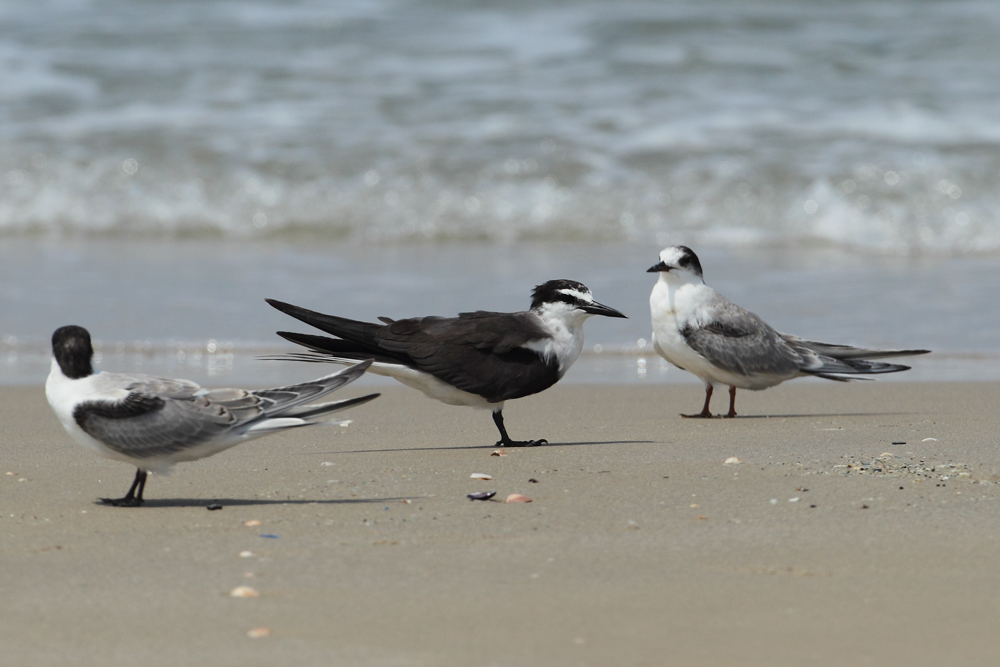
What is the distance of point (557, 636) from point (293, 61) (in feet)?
45.2

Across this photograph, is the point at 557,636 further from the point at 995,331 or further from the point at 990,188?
the point at 990,188

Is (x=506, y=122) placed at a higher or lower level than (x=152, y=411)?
higher

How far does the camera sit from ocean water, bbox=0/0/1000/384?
25.9ft

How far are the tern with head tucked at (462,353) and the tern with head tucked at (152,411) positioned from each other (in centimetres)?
92

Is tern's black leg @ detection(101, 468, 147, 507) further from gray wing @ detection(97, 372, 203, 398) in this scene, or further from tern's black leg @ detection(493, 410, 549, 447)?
tern's black leg @ detection(493, 410, 549, 447)

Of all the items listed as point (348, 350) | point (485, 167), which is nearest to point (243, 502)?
point (348, 350)

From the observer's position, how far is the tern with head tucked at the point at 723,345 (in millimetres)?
5375

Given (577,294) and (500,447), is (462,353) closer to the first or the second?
(500,447)

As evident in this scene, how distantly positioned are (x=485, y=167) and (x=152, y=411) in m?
9.16

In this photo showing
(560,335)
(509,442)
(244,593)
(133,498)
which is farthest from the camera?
(560,335)

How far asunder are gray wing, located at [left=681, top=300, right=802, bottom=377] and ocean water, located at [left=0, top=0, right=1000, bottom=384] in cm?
105

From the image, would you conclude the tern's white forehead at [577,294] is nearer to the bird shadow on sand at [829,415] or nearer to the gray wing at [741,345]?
the gray wing at [741,345]

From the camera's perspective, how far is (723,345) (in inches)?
211

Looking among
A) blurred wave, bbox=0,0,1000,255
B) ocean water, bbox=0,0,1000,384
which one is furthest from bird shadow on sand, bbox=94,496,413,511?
blurred wave, bbox=0,0,1000,255
